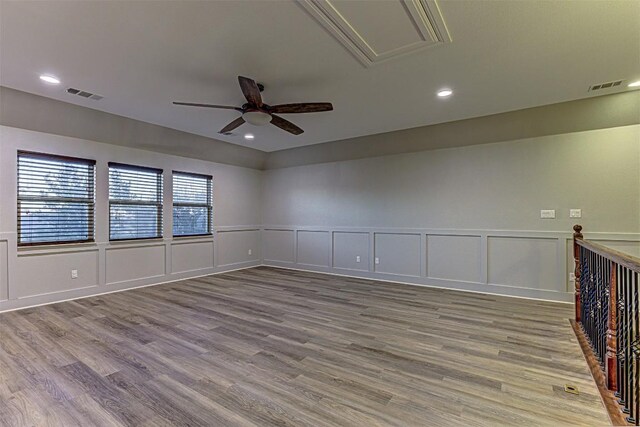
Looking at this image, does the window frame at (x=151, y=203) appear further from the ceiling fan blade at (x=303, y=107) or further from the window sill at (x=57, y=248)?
the ceiling fan blade at (x=303, y=107)

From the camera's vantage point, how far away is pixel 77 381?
227 centimetres

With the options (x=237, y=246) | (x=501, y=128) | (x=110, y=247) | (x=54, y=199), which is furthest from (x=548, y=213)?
(x=54, y=199)

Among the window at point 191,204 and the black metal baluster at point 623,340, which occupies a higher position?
the window at point 191,204

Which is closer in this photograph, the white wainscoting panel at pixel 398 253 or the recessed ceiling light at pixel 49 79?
the recessed ceiling light at pixel 49 79

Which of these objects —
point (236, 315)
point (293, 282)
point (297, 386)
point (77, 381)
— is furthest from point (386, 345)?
point (293, 282)

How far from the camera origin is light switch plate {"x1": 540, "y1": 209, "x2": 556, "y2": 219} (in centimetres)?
441

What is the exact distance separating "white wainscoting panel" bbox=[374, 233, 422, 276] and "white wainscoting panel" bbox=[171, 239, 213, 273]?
3.44 meters

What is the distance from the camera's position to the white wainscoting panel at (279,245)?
7.14 meters

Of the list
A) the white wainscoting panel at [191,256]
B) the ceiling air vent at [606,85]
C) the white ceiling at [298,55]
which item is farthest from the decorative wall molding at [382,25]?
the white wainscoting panel at [191,256]

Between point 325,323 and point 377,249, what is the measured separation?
2.72 m

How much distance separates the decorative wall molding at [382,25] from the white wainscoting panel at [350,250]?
3.90m

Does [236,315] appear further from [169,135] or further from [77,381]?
[169,135]

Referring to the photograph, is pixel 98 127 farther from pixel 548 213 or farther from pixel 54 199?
pixel 548 213

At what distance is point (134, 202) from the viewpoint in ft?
17.3
